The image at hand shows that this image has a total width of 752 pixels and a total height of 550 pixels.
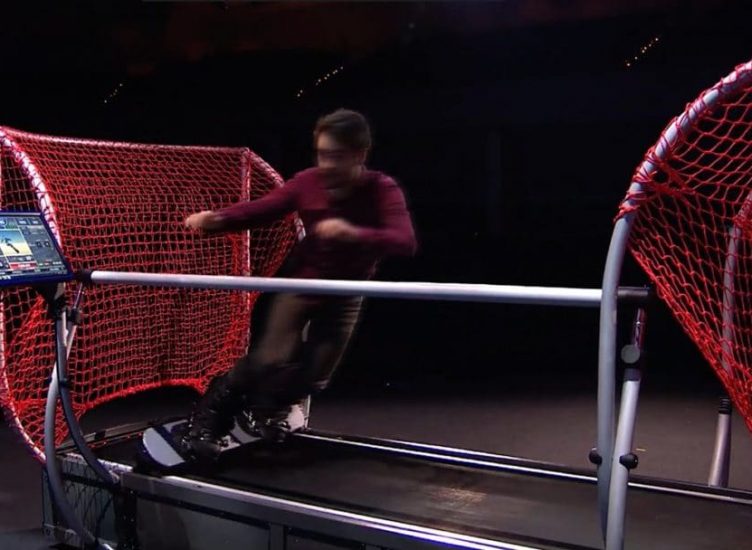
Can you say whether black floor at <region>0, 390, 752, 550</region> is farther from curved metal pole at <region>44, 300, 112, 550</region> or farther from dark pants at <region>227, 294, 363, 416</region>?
dark pants at <region>227, 294, 363, 416</region>

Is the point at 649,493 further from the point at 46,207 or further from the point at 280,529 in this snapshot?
the point at 46,207

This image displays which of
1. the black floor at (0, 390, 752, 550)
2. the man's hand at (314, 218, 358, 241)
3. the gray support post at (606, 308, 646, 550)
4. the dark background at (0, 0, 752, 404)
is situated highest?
the dark background at (0, 0, 752, 404)

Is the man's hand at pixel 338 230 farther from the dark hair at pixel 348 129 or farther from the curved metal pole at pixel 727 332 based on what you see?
the curved metal pole at pixel 727 332

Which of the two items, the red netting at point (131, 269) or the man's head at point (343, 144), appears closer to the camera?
the man's head at point (343, 144)

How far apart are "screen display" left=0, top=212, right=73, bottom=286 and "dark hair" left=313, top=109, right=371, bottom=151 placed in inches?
37.9

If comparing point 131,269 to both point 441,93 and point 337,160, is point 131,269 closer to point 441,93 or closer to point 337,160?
point 337,160

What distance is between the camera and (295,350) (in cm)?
270

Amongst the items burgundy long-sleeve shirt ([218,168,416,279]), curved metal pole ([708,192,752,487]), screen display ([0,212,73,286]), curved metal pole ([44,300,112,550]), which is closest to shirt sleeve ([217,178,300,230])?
burgundy long-sleeve shirt ([218,168,416,279])

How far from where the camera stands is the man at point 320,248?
2590mm

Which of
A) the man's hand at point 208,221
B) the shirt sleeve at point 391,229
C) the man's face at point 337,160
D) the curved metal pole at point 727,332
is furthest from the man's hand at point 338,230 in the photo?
the curved metal pole at point 727,332

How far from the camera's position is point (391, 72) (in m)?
11.8

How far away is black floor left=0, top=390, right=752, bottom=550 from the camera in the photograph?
372cm

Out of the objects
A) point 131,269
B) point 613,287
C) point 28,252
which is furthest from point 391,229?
point 131,269

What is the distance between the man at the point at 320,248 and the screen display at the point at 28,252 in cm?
49
